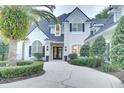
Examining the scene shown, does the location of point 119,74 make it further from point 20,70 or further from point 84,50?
point 20,70

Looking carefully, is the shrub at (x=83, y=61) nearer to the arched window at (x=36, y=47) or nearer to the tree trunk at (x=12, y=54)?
the arched window at (x=36, y=47)

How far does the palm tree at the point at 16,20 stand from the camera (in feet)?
18.4

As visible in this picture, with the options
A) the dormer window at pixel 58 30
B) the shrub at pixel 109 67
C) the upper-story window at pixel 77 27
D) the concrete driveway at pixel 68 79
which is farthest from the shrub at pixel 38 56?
the shrub at pixel 109 67

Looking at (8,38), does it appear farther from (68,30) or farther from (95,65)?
(95,65)

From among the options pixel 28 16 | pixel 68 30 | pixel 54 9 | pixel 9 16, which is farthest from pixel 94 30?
pixel 9 16

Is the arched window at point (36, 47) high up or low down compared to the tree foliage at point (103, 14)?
down

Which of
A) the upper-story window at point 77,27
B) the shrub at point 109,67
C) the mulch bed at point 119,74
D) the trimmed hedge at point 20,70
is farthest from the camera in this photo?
the upper-story window at point 77,27

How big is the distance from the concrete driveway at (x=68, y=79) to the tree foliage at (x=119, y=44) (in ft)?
1.28

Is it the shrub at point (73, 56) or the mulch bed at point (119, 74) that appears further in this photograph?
the shrub at point (73, 56)

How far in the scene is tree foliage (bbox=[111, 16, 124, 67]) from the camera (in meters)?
5.64

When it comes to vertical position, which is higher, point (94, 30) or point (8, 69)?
point (94, 30)

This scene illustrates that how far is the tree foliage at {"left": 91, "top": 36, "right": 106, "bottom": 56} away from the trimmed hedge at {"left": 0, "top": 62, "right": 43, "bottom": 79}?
1.07 meters

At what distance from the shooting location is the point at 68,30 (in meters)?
5.88
